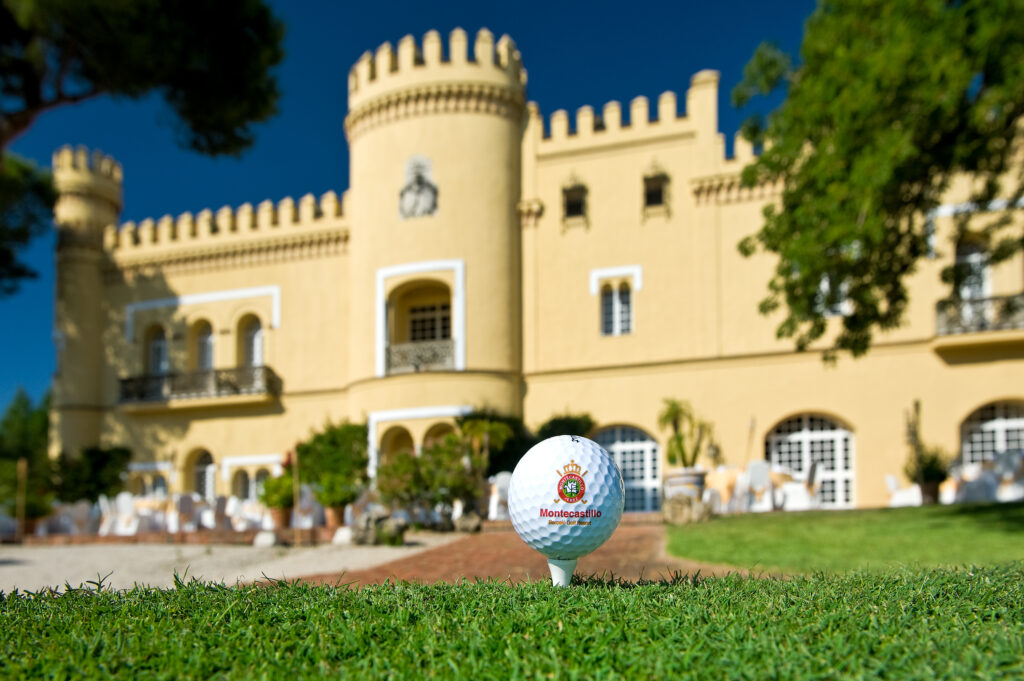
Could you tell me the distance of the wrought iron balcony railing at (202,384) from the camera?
26.9 meters

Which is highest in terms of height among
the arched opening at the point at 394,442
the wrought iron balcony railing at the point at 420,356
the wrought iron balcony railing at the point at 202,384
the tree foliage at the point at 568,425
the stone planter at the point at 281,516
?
the wrought iron balcony railing at the point at 420,356

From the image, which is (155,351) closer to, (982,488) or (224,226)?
(224,226)

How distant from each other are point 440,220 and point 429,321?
3.74 meters

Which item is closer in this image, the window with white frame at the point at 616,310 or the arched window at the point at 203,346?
the window with white frame at the point at 616,310

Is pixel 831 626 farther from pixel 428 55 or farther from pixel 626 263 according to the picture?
pixel 428 55

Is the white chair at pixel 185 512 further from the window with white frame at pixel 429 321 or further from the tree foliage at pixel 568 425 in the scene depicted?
the window with white frame at pixel 429 321

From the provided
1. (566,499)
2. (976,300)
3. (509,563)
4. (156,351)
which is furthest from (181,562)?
(156,351)

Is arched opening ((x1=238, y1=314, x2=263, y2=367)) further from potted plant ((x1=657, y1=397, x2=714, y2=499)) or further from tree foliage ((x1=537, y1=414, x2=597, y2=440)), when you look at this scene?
potted plant ((x1=657, y1=397, x2=714, y2=499))

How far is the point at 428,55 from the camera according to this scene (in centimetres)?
2470

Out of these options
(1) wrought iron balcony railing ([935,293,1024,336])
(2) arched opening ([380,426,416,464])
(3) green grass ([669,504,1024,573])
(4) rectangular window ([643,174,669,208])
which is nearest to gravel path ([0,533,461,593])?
(3) green grass ([669,504,1024,573])

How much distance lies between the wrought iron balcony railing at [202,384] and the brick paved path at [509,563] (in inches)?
582

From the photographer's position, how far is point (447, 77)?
24500 millimetres

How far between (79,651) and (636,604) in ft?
8.40

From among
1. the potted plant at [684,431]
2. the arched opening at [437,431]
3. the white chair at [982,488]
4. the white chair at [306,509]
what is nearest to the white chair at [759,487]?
the potted plant at [684,431]
